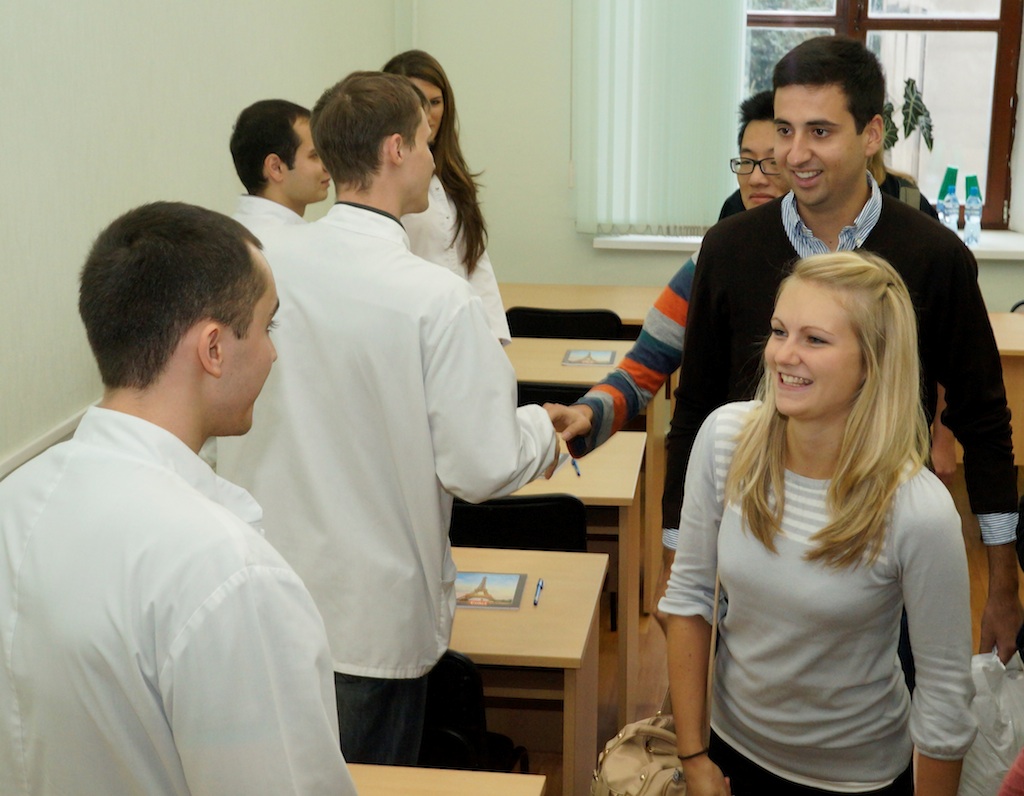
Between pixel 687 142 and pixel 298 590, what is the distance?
5309 mm

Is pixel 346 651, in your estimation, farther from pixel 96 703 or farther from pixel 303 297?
pixel 96 703

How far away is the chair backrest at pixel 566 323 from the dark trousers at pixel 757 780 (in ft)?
10.5

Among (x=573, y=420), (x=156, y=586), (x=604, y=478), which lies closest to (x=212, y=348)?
(x=156, y=586)

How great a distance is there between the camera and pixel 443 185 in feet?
12.6

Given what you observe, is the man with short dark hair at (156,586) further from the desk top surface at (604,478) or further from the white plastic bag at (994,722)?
the desk top surface at (604,478)

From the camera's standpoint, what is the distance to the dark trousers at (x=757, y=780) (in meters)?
1.70

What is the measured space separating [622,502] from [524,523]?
29 cm

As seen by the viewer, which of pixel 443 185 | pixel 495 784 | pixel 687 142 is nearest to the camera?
pixel 495 784

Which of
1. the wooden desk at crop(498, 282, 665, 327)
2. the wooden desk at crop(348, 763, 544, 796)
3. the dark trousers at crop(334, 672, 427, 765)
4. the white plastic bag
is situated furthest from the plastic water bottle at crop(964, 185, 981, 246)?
the wooden desk at crop(348, 763, 544, 796)

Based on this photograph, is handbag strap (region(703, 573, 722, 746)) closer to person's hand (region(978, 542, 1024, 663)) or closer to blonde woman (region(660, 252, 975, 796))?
blonde woman (region(660, 252, 975, 796))

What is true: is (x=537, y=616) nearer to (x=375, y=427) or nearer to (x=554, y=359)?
(x=375, y=427)

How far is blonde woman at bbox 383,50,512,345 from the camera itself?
379 centimetres

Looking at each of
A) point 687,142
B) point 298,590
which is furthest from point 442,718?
point 687,142

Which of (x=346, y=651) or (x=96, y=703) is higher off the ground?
(x=96, y=703)
